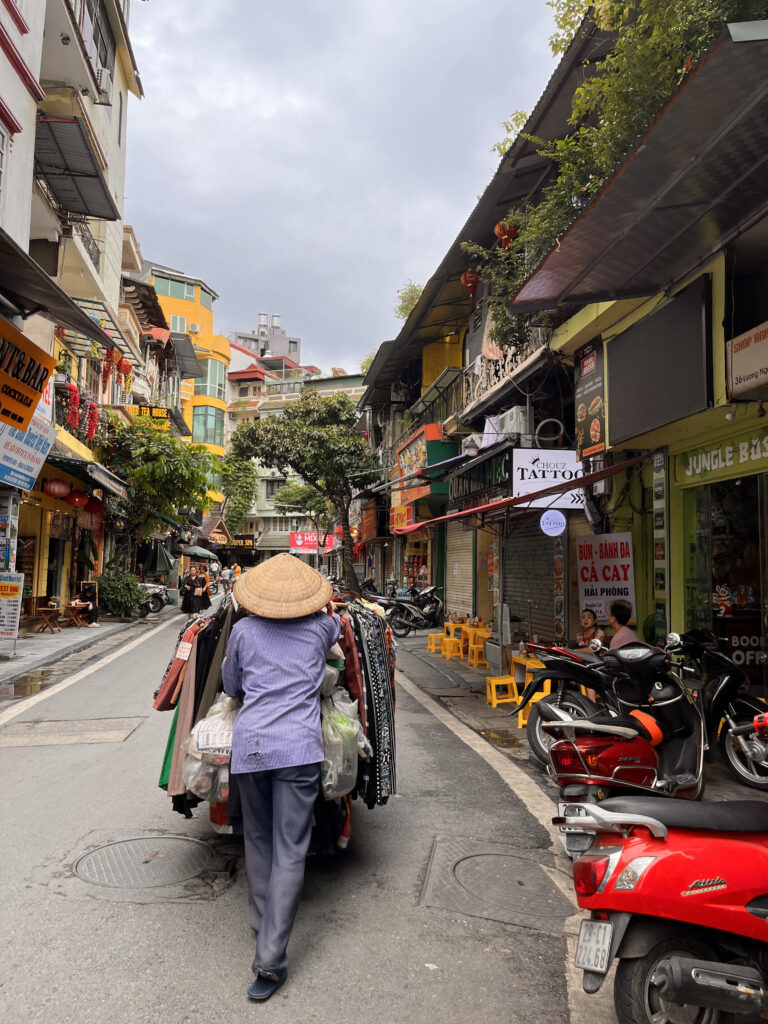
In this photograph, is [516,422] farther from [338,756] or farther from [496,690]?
[338,756]

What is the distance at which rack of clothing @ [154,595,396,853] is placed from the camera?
388 cm

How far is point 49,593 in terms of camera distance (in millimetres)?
20438

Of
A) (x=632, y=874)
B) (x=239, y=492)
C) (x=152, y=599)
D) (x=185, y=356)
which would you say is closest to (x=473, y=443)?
(x=632, y=874)

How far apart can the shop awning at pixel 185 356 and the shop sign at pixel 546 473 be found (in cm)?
3066

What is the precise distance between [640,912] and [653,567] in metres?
7.42

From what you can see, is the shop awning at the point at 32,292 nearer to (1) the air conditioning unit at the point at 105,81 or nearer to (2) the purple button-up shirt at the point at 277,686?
(2) the purple button-up shirt at the point at 277,686

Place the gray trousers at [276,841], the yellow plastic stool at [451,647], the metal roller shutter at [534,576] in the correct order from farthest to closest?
the yellow plastic stool at [451,647], the metal roller shutter at [534,576], the gray trousers at [276,841]

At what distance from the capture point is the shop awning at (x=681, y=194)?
427 centimetres

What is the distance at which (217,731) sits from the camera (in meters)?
3.37

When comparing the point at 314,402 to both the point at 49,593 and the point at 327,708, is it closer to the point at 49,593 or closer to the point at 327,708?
the point at 49,593

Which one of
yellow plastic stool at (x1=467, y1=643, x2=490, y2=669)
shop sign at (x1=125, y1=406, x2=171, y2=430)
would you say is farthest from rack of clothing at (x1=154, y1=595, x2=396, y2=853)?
shop sign at (x1=125, y1=406, x2=171, y2=430)

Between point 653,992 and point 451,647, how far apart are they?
11.4 metres

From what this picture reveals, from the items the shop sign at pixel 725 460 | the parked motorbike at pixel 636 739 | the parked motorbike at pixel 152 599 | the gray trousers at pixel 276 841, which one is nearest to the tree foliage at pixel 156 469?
the parked motorbike at pixel 152 599

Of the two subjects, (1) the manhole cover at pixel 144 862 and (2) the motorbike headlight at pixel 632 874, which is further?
(1) the manhole cover at pixel 144 862
